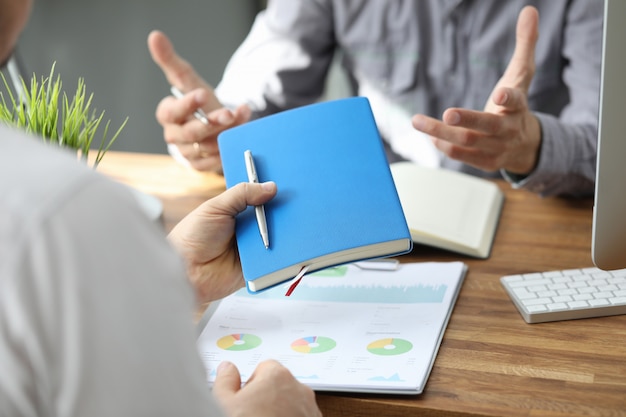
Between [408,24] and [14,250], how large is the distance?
1.44 meters

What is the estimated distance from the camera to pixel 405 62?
5.69ft

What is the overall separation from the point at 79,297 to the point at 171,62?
1.12m

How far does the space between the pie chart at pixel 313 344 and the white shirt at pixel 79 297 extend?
17.6 inches

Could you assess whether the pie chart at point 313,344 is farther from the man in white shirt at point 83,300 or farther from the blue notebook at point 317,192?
the man in white shirt at point 83,300

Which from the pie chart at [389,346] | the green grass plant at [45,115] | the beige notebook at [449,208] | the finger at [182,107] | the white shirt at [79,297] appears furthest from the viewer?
the finger at [182,107]

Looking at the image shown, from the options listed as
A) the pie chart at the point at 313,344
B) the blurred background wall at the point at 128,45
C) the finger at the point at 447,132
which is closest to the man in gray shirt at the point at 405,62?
the finger at the point at 447,132

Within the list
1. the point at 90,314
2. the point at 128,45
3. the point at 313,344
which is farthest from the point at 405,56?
the point at 90,314

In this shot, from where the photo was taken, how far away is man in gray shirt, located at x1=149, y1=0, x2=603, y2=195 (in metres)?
1.50

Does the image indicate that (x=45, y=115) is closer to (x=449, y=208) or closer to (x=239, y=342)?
(x=239, y=342)

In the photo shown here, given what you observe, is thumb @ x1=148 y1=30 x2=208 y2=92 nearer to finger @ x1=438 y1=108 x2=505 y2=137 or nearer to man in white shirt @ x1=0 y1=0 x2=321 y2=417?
finger @ x1=438 y1=108 x2=505 y2=137

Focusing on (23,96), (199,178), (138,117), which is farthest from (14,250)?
(138,117)

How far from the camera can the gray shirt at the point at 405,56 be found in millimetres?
1653

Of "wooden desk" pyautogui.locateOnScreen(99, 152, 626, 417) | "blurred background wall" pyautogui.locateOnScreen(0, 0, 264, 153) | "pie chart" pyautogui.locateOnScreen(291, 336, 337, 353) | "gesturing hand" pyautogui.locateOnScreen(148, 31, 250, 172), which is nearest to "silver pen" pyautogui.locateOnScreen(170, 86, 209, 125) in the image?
"gesturing hand" pyautogui.locateOnScreen(148, 31, 250, 172)

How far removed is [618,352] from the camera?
0.88 metres
